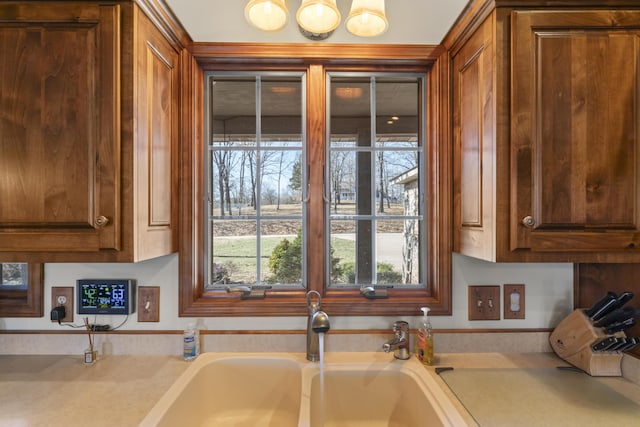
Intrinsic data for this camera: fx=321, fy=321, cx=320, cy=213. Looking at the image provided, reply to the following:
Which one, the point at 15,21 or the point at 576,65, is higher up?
the point at 15,21

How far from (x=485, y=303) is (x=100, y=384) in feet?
5.07

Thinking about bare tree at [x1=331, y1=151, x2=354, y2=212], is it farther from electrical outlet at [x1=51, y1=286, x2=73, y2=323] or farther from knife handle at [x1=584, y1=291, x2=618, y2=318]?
electrical outlet at [x1=51, y1=286, x2=73, y2=323]

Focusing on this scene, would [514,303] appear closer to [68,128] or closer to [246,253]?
[246,253]

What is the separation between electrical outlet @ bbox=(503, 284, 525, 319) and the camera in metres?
1.41

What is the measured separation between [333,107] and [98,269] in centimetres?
127

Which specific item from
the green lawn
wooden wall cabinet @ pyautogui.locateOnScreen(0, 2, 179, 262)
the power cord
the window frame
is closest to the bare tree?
the window frame

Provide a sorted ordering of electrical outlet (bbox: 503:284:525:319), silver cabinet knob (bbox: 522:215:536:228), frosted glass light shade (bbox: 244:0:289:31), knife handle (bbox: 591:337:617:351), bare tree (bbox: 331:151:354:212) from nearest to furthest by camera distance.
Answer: frosted glass light shade (bbox: 244:0:289:31) → silver cabinet knob (bbox: 522:215:536:228) → knife handle (bbox: 591:337:617:351) → electrical outlet (bbox: 503:284:525:319) → bare tree (bbox: 331:151:354:212)

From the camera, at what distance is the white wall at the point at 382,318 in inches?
54.3

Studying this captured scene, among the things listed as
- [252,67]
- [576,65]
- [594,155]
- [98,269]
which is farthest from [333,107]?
[98,269]

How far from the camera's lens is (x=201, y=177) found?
147cm

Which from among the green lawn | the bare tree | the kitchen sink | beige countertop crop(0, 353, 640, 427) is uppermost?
the bare tree

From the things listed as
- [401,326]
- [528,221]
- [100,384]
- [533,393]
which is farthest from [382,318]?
[100,384]

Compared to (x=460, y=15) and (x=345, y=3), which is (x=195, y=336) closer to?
(x=345, y=3)

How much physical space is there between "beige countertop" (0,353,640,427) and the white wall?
14cm
